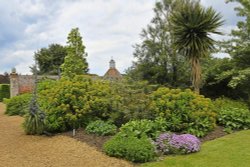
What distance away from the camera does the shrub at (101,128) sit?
8.41m

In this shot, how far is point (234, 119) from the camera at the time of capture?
976 cm

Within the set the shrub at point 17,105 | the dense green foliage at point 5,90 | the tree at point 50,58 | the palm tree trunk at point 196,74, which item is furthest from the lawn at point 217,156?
the tree at point 50,58

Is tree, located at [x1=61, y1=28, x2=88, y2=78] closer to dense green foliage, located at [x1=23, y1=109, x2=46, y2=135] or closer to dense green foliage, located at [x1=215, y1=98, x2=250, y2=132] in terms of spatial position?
dense green foliage, located at [x1=23, y1=109, x2=46, y2=135]

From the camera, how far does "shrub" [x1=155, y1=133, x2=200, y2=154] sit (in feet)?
23.7

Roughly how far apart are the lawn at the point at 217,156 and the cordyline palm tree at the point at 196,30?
4.31 metres

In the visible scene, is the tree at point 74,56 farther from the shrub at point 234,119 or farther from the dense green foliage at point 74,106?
the shrub at point 234,119

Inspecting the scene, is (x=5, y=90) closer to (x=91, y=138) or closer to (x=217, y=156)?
(x=91, y=138)

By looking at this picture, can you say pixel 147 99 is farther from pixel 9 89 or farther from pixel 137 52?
pixel 9 89

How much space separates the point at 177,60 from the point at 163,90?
9.93 metres

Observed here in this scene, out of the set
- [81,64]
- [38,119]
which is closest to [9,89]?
[81,64]

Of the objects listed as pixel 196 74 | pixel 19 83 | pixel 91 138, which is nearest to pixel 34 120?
pixel 91 138

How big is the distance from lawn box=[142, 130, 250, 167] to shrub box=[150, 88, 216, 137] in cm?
70

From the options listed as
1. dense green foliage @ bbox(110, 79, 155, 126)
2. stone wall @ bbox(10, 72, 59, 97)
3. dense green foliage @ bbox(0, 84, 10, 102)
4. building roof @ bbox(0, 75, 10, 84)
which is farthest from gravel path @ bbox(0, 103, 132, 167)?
building roof @ bbox(0, 75, 10, 84)

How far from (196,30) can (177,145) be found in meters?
6.30
